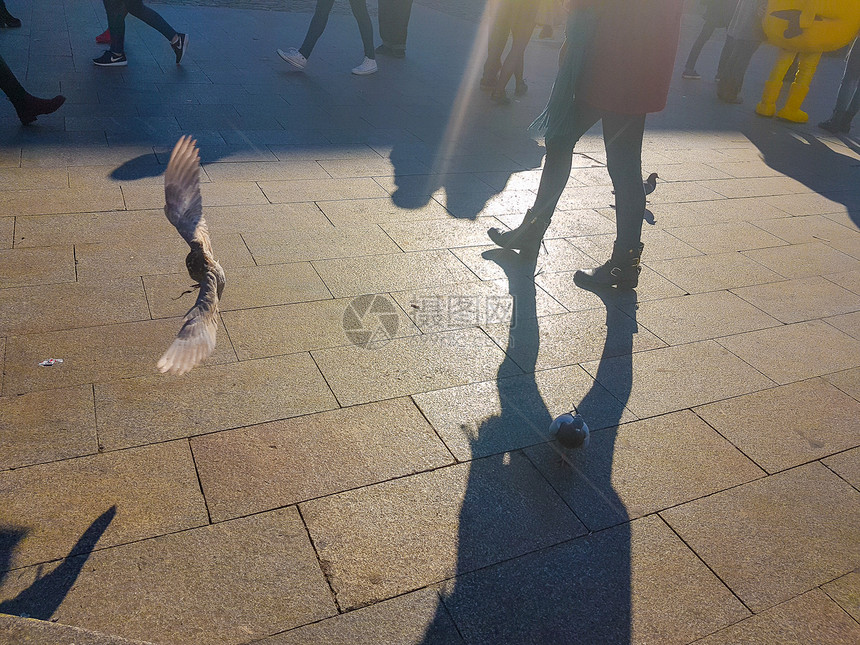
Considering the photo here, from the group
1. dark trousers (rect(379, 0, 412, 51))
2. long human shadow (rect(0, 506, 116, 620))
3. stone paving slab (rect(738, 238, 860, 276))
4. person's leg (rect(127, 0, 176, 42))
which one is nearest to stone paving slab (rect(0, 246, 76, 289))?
long human shadow (rect(0, 506, 116, 620))

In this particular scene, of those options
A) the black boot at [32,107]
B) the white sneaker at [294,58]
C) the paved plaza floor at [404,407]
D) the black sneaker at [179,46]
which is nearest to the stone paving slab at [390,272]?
the paved plaza floor at [404,407]

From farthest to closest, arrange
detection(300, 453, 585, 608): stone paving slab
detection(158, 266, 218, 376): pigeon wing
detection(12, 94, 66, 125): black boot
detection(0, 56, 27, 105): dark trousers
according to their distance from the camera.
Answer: detection(12, 94, 66, 125): black boot < detection(0, 56, 27, 105): dark trousers < detection(158, 266, 218, 376): pigeon wing < detection(300, 453, 585, 608): stone paving slab

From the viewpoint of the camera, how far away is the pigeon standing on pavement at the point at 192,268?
2609mm

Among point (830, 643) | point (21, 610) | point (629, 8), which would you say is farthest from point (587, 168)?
point (21, 610)

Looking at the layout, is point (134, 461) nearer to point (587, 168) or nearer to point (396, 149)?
point (396, 149)

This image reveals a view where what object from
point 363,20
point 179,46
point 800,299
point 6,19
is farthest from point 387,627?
point 6,19

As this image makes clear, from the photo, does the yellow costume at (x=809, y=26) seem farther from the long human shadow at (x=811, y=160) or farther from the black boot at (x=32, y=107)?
the black boot at (x=32, y=107)

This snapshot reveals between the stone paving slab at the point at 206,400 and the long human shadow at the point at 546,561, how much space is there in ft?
2.96

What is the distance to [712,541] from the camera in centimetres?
276

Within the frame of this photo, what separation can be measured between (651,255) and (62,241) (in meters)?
4.21

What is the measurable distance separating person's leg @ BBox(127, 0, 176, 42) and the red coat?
6294mm

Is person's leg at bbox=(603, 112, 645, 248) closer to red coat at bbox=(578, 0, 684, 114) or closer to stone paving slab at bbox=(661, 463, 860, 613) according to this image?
red coat at bbox=(578, 0, 684, 114)

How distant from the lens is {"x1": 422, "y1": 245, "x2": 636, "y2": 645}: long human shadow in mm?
2318

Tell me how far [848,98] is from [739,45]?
185 cm
